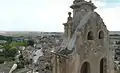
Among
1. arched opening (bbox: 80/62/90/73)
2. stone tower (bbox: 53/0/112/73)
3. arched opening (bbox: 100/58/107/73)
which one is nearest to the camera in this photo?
stone tower (bbox: 53/0/112/73)

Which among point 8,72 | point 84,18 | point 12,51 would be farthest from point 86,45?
point 12,51

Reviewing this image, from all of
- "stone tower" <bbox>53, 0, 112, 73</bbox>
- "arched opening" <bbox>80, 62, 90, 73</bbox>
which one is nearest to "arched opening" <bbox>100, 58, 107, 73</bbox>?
"stone tower" <bbox>53, 0, 112, 73</bbox>

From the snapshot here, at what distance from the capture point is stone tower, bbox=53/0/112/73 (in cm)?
910

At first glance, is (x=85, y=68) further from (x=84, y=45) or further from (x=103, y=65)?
(x=84, y=45)

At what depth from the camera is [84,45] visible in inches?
362

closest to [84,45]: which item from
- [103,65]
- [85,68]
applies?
[85,68]

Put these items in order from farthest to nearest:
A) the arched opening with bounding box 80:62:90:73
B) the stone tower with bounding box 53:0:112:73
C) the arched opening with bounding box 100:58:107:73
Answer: the arched opening with bounding box 100:58:107:73 → the arched opening with bounding box 80:62:90:73 → the stone tower with bounding box 53:0:112:73

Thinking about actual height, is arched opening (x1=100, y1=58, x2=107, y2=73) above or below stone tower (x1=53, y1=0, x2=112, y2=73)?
below

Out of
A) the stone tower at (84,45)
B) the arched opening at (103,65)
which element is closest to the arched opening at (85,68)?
the stone tower at (84,45)

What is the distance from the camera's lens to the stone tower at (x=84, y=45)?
29.9 feet

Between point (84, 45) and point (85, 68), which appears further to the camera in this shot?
point (85, 68)

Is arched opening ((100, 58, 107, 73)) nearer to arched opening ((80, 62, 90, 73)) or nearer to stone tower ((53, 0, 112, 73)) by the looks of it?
stone tower ((53, 0, 112, 73))

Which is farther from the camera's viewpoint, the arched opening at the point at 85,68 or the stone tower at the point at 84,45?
the arched opening at the point at 85,68

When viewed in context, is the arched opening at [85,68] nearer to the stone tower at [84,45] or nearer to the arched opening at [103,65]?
the stone tower at [84,45]
